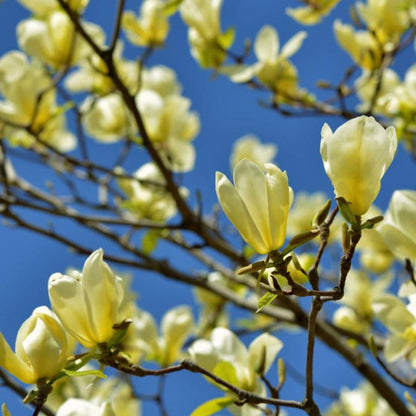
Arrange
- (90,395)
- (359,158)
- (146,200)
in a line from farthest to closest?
(146,200) < (90,395) < (359,158)

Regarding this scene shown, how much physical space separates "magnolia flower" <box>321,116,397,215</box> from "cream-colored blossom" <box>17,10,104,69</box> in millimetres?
1159

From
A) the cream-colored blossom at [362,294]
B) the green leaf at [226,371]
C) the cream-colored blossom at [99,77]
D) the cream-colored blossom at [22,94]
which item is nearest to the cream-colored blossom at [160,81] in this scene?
the cream-colored blossom at [99,77]

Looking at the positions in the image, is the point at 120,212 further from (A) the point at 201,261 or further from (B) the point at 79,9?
(B) the point at 79,9

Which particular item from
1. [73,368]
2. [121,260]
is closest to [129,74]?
[121,260]

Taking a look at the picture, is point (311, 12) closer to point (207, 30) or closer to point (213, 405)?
point (207, 30)

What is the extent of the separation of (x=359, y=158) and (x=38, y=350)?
0.44 m

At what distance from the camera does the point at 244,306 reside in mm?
1610

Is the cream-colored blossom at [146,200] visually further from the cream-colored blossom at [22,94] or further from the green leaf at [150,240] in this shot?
the cream-colored blossom at [22,94]

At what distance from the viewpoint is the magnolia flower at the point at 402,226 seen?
92 centimetres

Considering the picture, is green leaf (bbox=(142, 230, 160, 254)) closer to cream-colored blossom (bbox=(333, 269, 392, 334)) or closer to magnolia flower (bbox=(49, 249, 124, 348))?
cream-colored blossom (bbox=(333, 269, 392, 334))

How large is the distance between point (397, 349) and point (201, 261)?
0.94m

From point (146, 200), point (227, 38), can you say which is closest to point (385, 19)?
point (227, 38)

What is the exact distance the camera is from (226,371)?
88cm

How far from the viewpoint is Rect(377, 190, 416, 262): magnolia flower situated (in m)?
0.92
